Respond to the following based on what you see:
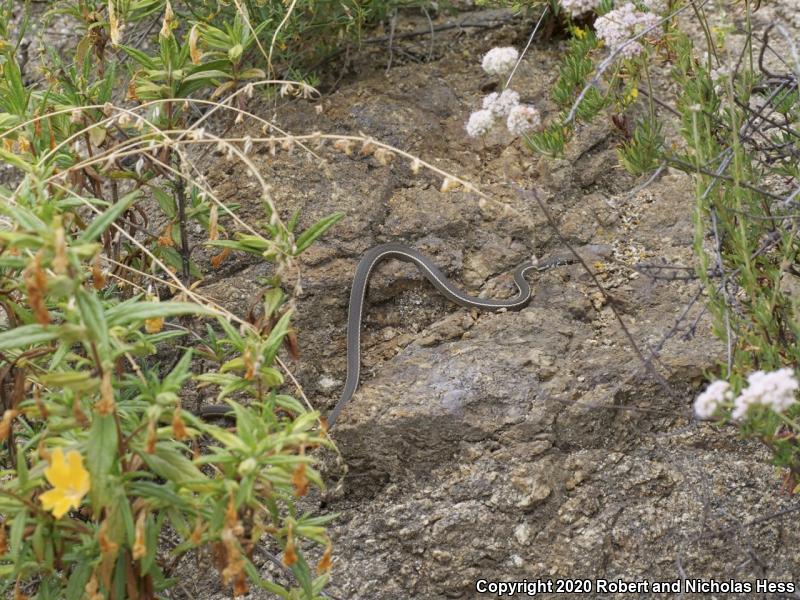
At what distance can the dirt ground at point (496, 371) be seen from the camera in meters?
3.71

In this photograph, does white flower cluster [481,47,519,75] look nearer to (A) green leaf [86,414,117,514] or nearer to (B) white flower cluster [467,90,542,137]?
(B) white flower cluster [467,90,542,137]

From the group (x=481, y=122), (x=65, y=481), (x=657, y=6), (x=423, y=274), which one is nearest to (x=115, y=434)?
(x=65, y=481)

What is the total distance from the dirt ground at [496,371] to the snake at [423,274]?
59 millimetres

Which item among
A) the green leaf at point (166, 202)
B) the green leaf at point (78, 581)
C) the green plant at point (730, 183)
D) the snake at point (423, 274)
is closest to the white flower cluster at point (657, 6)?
the green plant at point (730, 183)

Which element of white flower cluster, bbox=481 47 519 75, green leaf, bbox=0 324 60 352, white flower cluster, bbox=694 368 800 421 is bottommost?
white flower cluster, bbox=694 368 800 421

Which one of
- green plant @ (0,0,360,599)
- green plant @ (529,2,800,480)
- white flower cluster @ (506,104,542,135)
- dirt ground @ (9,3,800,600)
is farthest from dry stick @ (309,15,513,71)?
white flower cluster @ (506,104,542,135)

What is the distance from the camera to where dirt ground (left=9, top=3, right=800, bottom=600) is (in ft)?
12.2

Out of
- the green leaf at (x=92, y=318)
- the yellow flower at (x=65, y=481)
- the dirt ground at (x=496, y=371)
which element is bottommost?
the dirt ground at (x=496, y=371)

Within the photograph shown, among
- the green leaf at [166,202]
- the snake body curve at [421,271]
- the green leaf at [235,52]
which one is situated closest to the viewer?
the green leaf at [235,52]

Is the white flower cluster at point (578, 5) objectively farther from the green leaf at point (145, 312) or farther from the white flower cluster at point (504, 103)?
the green leaf at point (145, 312)

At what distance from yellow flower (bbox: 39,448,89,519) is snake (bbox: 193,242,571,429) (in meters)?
2.09

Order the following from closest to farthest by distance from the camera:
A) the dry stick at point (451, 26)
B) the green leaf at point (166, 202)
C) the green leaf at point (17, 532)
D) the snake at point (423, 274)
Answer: the green leaf at point (17, 532), the green leaf at point (166, 202), the snake at point (423, 274), the dry stick at point (451, 26)

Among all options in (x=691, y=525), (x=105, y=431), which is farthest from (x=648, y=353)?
(x=105, y=431)

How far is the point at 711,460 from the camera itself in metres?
3.88
